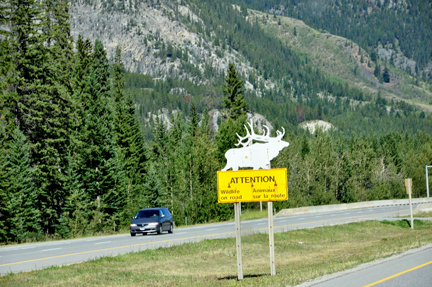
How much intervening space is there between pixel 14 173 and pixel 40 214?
424 centimetres

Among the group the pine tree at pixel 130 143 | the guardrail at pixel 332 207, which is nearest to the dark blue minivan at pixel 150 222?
the guardrail at pixel 332 207

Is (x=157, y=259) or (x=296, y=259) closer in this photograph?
(x=157, y=259)

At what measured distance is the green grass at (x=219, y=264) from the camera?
13398 mm

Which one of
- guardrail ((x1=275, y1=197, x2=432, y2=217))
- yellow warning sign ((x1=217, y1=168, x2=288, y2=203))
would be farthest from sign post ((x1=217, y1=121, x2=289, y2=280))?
guardrail ((x1=275, y1=197, x2=432, y2=217))

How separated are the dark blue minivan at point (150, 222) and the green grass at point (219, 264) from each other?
5.18 meters

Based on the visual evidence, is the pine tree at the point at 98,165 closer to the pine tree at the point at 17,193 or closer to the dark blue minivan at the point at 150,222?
the pine tree at the point at 17,193

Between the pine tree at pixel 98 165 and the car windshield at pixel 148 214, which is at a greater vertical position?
the pine tree at pixel 98 165

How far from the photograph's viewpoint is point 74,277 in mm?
14008

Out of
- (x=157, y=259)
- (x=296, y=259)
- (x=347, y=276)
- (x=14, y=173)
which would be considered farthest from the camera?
(x=14, y=173)

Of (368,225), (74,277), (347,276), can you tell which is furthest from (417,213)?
(74,277)

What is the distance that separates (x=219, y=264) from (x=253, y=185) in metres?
6.82

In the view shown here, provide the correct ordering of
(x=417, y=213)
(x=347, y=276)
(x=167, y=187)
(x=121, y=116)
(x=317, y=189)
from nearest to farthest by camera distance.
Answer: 1. (x=347, y=276)
2. (x=417, y=213)
3. (x=167, y=187)
4. (x=121, y=116)
5. (x=317, y=189)

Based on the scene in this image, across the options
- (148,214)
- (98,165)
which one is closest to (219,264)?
(148,214)

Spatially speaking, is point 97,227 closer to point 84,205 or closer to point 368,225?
point 84,205
